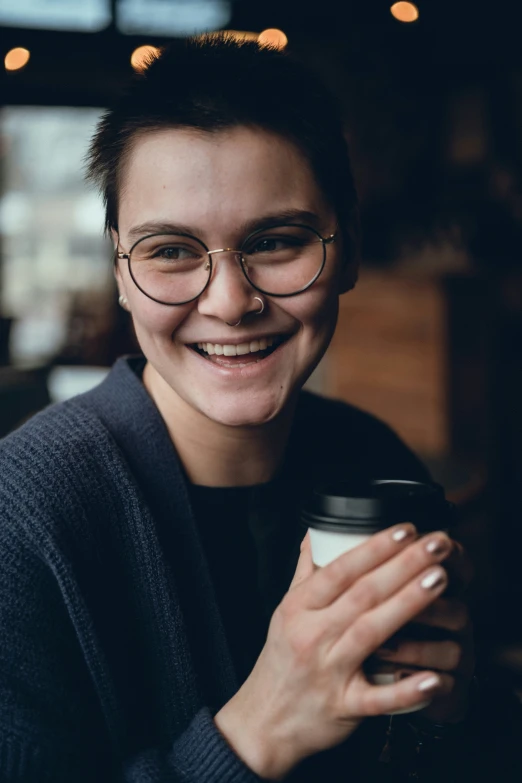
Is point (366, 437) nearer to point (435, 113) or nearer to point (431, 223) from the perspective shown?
point (431, 223)

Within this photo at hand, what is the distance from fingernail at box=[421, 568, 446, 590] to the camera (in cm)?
79

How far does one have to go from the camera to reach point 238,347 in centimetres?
110

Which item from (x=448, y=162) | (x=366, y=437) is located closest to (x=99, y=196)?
(x=366, y=437)

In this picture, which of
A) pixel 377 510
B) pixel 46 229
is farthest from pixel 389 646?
pixel 46 229

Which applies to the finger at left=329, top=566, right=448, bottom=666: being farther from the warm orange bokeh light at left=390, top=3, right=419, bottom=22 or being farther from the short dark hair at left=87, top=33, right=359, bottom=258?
the warm orange bokeh light at left=390, top=3, right=419, bottom=22

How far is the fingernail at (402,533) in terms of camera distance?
79 centimetres

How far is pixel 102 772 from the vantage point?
1020 millimetres

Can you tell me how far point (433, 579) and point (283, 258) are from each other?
18.4 inches

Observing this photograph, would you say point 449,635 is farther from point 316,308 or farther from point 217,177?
point 217,177

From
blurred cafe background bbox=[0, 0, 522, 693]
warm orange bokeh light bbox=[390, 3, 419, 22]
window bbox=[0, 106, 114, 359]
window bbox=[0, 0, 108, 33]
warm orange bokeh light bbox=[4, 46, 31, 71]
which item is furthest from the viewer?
window bbox=[0, 106, 114, 359]

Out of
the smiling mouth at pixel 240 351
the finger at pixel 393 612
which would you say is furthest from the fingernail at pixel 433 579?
the smiling mouth at pixel 240 351

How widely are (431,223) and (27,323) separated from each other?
Answer: 3.65m

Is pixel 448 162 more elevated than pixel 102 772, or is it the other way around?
pixel 448 162

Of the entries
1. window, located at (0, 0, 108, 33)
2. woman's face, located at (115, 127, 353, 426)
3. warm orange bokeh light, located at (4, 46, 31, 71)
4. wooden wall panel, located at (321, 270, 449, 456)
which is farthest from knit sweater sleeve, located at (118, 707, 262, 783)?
wooden wall panel, located at (321, 270, 449, 456)
